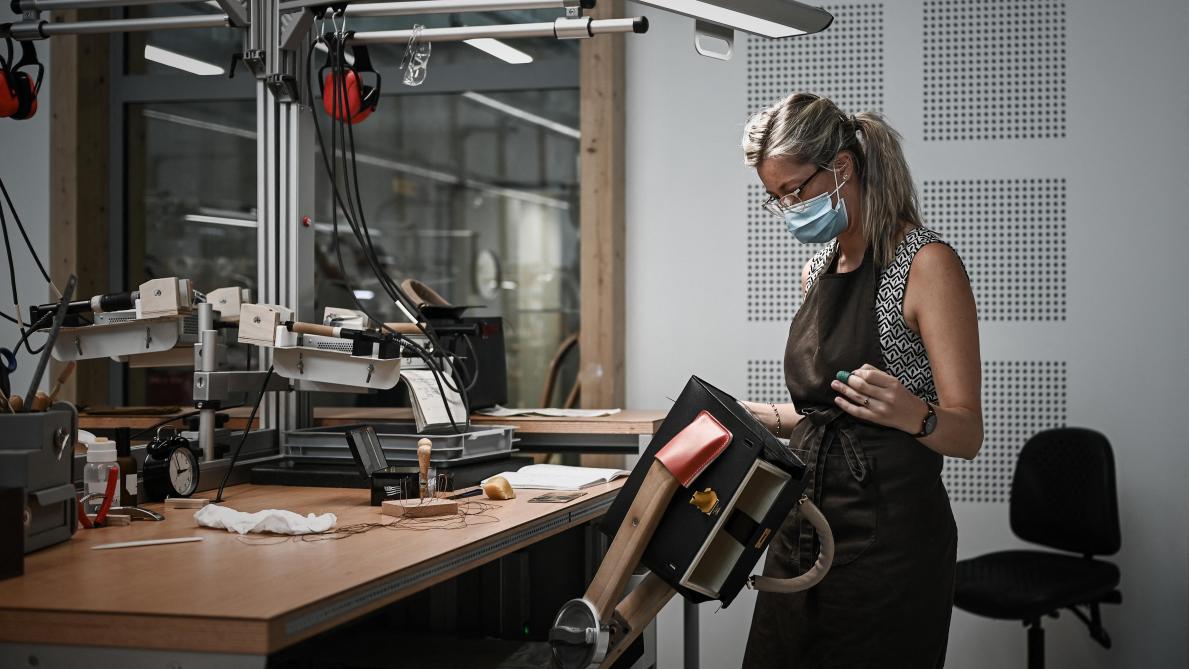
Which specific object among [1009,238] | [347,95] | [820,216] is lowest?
[820,216]

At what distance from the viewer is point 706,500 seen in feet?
4.65

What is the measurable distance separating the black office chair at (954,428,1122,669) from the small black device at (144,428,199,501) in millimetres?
2240

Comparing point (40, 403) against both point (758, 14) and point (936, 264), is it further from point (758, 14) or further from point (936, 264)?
point (758, 14)

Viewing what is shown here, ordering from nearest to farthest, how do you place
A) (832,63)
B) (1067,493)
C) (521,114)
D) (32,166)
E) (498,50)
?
(498,50), (1067,493), (832,63), (32,166), (521,114)

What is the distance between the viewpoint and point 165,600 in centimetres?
119

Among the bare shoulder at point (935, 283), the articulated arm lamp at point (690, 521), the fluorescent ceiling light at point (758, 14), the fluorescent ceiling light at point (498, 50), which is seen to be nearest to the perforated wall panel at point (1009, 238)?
the fluorescent ceiling light at point (758, 14)

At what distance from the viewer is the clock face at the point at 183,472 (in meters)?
2.03

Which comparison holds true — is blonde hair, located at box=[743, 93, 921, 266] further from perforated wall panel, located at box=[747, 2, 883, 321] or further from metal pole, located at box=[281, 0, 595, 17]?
perforated wall panel, located at box=[747, 2, 883, 321]

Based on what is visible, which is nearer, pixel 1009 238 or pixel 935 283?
pixel 935 283

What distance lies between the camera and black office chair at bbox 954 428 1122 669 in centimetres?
310

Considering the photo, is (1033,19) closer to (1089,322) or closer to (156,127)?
(1089,322)

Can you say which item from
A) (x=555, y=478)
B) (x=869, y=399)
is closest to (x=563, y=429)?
(x=555, y=478)

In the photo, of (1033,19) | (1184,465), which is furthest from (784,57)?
(1184,465)

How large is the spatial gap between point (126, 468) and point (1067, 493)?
2.88 meters
